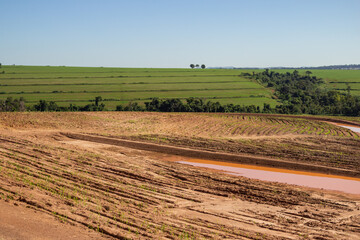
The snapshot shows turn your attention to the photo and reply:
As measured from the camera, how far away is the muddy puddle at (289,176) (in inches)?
702

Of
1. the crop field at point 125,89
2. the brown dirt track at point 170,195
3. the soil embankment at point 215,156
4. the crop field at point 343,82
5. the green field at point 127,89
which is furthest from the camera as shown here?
the crop field at point 343,82

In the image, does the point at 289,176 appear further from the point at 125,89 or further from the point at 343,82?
the point at 343,82

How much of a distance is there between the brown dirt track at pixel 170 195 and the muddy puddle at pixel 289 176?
114 cm

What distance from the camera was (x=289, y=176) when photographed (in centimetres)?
1962

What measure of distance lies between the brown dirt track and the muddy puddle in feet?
3.73

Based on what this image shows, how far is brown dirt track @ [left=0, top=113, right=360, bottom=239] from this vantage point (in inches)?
425

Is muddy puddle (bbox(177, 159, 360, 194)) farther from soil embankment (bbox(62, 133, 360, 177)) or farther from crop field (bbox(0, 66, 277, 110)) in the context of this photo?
crop field (bbox(0, 66, 277, 110))

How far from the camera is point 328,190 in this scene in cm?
1686

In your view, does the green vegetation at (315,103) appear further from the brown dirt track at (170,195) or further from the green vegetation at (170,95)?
the brown dirt track at (170,195)

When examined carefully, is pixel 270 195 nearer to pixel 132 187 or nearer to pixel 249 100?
pixel 132 187

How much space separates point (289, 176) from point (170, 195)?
8144mm

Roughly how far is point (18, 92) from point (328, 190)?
6402cm

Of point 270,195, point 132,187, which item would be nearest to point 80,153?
point 132,187

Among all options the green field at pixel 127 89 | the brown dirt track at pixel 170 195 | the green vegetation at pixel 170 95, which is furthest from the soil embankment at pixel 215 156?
the green field at pixel 127 89
